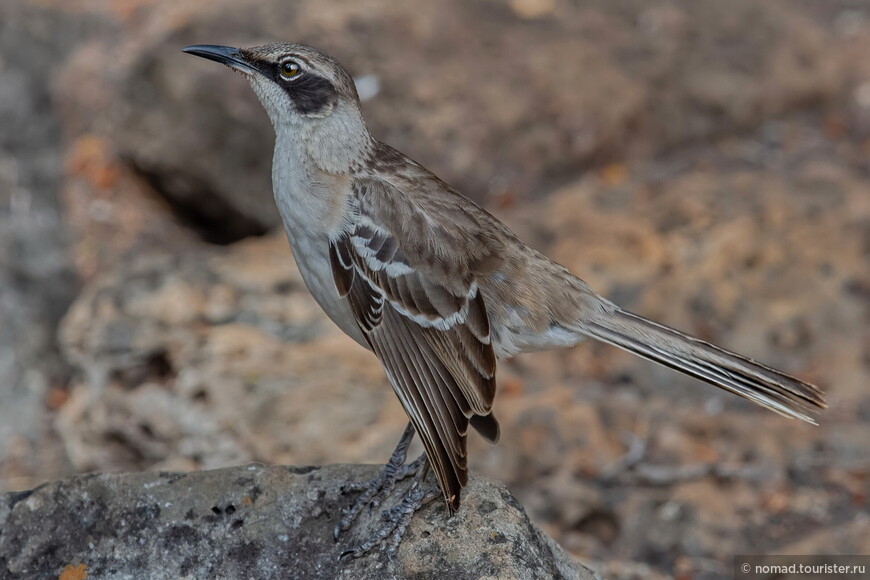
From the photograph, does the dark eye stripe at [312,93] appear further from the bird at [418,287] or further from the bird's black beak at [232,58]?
the bird's black beak at [232,58]

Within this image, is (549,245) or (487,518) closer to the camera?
(487,518)

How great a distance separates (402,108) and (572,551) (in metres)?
5.09

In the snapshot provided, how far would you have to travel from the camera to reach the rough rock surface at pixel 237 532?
4.56 metres

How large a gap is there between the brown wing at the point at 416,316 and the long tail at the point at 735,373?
34.1 inches

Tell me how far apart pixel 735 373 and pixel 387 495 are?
181 cm

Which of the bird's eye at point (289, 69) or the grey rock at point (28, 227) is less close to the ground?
the bird's eye at point (289, 69)

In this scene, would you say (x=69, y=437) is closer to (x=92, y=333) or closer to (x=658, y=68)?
(x=92, y=333)

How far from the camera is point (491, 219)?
17.7 feet

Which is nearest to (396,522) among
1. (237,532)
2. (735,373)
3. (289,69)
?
(237,532)

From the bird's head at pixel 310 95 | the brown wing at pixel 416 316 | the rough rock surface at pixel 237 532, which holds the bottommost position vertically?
the rough rock surface at pixel 237 532

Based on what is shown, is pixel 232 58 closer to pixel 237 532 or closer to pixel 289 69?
pixel 289 69

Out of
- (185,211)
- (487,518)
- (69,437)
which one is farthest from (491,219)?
(185,211)

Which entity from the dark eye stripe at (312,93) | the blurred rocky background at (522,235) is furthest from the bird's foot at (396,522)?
the blurred rocky background at (522,235)

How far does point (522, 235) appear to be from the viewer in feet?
30.6
